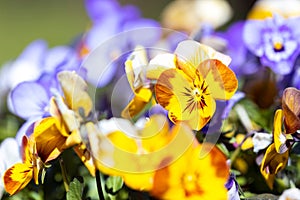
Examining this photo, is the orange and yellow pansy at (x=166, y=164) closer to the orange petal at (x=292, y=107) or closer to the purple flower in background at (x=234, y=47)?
the orange petal at (x=292, y=107)

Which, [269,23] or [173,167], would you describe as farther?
[269,23]

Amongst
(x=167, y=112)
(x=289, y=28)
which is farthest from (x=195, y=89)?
(x=289, y=28)

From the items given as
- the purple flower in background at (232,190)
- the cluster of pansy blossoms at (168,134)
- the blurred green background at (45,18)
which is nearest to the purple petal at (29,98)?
the cluster of pansy blossoms at (168,134)

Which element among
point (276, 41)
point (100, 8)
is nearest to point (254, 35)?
point (276, 41)

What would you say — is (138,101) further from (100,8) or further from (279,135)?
(100,8)

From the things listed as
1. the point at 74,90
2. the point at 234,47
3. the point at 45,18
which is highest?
the point at 74,90

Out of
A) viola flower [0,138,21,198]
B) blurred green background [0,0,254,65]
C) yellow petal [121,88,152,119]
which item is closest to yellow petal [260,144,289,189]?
yellow petal [121,88,152,119]

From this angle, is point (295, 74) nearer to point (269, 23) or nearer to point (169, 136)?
point (269, 23)
